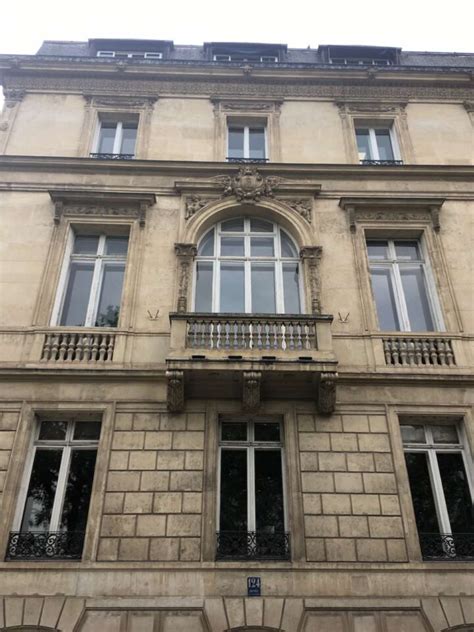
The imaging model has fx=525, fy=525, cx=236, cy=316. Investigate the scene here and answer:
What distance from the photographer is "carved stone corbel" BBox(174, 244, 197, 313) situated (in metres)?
11.7

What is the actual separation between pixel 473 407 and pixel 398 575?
372 centimetres

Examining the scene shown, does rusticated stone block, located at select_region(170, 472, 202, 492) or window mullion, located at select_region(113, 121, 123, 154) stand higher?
window mullion, located at select_region(113, 121, 123, 154)

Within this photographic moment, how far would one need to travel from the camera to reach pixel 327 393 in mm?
10430

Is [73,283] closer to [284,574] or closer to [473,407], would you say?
[284,574]

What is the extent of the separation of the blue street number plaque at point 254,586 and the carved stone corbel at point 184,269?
5533 millimetres

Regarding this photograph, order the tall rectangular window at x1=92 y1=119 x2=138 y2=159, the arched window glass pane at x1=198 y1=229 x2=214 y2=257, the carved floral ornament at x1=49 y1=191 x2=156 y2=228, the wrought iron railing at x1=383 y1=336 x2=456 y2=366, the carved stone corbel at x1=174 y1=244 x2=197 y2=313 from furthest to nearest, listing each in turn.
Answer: the tall rectangular window at x1=92 y1=119 x2=138 y2=159, the arched window glass pane at x1=198 y1=229 x2=214 y2=257, the carved floral ornament at x1=49 y1=191 x2=156 y2=228, the carved stone corbel at x1=174 y1=244 x2=197 y2=313, the wrought iron railing at x1=383 y1=336 x2=456 y2=366

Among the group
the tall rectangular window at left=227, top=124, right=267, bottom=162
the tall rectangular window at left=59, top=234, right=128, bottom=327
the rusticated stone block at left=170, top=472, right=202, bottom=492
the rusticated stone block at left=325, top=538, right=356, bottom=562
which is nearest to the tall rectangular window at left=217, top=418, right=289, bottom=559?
the rusticated stone block at left=170, top=472, right=202, bottom=492

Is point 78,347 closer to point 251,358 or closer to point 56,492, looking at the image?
point 56,492

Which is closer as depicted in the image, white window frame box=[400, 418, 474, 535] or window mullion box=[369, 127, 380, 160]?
white window frame box=[400, 418, 474, 535]

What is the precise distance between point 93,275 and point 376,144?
9.15m

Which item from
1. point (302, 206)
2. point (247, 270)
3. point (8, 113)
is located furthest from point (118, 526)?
point (8, 113)

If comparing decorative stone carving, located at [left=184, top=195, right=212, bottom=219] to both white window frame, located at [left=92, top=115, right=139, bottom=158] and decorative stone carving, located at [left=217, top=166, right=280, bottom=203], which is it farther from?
white window frame, located at [left=92, top=115, right=139, bottom=158]

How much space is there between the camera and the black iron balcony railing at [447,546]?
30.9ft

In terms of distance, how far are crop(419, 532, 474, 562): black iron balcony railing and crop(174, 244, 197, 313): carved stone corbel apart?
21.8 ft
